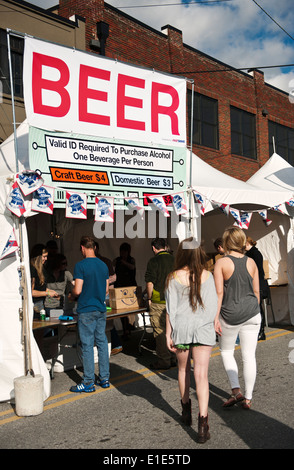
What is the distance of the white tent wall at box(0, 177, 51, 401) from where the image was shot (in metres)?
6.02

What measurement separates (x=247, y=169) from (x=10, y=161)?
48.3ft

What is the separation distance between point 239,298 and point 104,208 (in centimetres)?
253

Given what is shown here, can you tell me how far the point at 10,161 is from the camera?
758 centimetres

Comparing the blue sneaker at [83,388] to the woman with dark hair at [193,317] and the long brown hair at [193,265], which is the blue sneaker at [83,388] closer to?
the woman with dark hair at [193,317]

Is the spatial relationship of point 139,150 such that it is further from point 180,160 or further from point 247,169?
point 247,169

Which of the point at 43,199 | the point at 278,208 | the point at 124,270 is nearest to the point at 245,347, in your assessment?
the point at 43,199

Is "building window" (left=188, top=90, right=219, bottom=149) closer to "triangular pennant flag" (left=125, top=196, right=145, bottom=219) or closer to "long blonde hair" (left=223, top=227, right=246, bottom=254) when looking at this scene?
"triangular pennant flag" (left=125, top=196, right=145, bottom=219)

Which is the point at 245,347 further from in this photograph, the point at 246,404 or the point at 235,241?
the point at 235,241

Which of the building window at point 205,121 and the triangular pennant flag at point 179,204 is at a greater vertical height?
the building window at point 205,121

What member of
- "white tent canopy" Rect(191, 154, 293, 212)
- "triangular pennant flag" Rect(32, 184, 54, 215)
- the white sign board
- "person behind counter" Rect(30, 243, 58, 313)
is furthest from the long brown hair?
"white tent canopy" Rect(191, 154, 293, 212)

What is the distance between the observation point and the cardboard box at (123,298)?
25.4ft

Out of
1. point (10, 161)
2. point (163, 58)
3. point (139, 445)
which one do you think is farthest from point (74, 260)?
point (163, 58)

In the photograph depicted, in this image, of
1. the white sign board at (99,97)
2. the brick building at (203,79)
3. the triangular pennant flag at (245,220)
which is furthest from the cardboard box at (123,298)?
the brick building at (203,79)

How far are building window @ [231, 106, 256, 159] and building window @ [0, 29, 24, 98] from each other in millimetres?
9980
